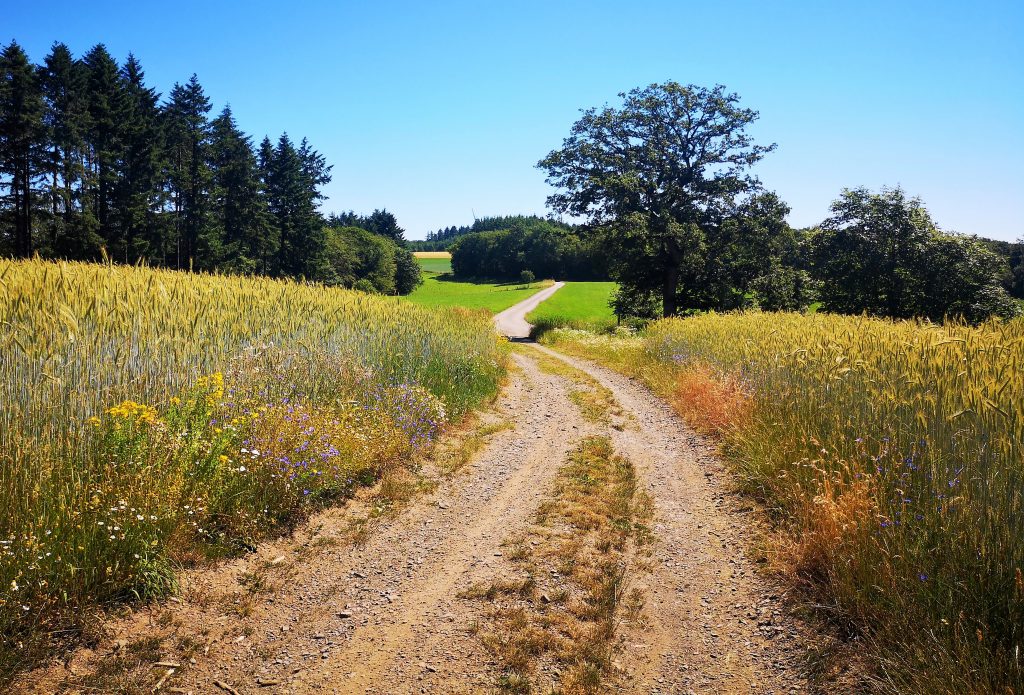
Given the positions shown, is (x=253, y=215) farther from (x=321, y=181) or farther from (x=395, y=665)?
(x=395, y=665)

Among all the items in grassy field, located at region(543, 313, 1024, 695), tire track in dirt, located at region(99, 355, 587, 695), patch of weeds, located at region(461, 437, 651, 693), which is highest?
grassy field, located at region(543, 313, 1024, 695)

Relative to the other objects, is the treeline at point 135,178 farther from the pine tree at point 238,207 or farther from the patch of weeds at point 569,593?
the patch of weeds at point 569,593

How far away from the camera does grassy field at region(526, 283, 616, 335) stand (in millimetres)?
38350

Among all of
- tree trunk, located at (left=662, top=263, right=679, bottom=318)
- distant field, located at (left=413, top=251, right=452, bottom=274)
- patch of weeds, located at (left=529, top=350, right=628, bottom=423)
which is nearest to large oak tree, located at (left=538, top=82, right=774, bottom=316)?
tree trunk, located at (left=662, top=263, right=679, bottom=318)

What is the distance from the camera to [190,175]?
45.3 metres

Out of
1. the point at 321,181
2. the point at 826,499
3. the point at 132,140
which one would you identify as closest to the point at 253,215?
the point at 132,140

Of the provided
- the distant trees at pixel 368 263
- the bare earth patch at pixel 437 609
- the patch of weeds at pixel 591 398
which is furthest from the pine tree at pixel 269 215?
the bare earth patch at pixel 437 609

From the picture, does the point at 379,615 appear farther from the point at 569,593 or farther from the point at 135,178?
the point at 135,178

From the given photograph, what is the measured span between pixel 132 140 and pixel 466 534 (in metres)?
44.3

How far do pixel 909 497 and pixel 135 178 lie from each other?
46328mm

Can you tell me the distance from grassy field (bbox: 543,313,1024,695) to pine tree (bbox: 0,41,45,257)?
131ft

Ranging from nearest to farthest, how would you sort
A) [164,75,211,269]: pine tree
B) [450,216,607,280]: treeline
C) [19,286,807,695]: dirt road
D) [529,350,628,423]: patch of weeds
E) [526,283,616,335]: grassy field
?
[19,286,807,695]: dirt road, [529,350,628,423]: patch of weeds, [526,283,616,335]: grassy field, [164,75,211,269]: pine tree, [450,216,607,280]: treeline

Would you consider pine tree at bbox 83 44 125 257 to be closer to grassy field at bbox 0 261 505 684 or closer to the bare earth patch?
grassy field at bbox 0 261 505 684

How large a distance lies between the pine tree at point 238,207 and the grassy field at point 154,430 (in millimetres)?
47528
